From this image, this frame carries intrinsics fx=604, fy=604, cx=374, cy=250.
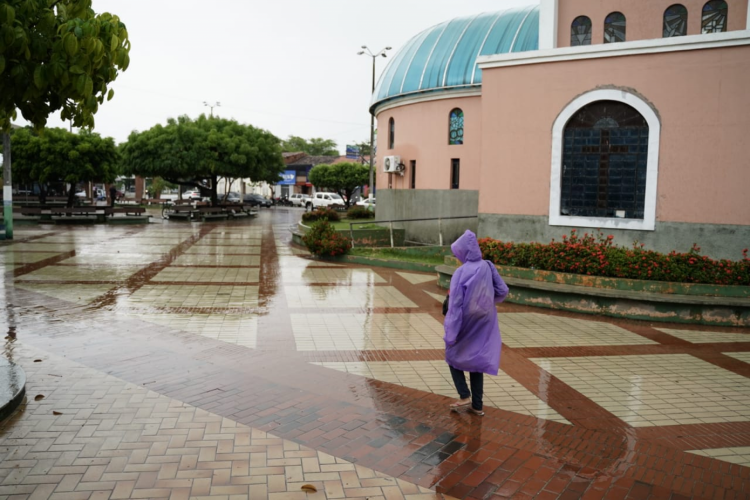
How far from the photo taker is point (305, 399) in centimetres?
616

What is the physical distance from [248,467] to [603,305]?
24.8ft

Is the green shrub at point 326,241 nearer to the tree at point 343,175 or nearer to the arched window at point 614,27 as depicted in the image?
the arched window at point 614,27

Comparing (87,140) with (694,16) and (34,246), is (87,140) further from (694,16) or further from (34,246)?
(694,16)

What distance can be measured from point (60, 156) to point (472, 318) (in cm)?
3132

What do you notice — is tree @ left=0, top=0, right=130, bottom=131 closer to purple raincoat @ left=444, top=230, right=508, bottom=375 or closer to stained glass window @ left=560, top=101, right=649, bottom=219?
purple raincoat @ left=444, top=230, right=508, bottom=375

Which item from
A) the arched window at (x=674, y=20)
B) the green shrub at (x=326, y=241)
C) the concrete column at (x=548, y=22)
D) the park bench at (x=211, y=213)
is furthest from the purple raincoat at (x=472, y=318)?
the park bench at (x=211, y=213)

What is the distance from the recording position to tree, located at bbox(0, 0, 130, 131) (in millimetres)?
4652

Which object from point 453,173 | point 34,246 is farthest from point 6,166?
point 453,173

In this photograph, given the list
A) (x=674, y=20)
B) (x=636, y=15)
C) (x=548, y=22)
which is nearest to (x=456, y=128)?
(x=548, y=22)

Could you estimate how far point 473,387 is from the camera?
19.0ft

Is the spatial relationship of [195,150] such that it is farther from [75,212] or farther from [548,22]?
[548,22]

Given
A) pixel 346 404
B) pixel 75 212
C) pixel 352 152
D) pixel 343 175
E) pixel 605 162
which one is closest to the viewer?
pixel 346 404

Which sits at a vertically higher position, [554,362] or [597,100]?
[597,100]

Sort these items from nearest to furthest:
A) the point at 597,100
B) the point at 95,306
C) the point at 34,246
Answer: the point at 95,306 < the point at 597,100 < the point at 34,246
